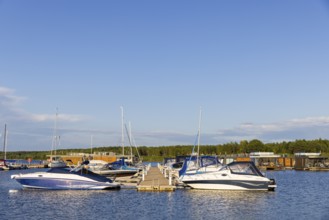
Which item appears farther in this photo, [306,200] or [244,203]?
[306,200]

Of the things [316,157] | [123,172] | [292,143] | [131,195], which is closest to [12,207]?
[131,195]

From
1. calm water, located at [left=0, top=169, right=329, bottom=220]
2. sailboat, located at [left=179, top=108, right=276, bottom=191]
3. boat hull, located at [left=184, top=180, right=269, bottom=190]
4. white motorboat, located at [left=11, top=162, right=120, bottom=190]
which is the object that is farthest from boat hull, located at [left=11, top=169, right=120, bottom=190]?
boat hull, located at [left=184, top=180, right=269, bottom=190]

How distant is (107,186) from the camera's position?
1721 inches

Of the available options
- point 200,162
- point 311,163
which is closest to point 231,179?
point 200,162

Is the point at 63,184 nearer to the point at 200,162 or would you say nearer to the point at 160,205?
the point at 160,205

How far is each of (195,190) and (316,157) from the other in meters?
74.9

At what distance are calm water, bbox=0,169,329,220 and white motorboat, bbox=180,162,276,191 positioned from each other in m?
0.85

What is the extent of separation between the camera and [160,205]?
35000 millimetres

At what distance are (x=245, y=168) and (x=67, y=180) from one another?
17343 millimetres

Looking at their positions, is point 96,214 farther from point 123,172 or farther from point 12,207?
point 123,172

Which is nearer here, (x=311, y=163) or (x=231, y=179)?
(x=231, y=179)

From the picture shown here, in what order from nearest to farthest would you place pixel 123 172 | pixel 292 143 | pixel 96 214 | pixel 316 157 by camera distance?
pixel 96 214 < pixel 123 172 < pixel 316 157 < pixel 292 143

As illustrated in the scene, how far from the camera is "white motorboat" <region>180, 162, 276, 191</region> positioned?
1695 inches

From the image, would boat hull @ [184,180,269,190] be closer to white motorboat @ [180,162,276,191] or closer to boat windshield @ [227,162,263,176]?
white motorboat @ [180,162,276,191]
